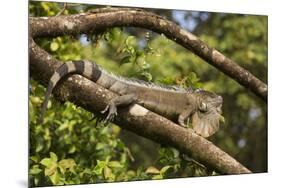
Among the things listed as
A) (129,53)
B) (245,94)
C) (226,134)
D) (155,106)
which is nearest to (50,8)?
(129,53)

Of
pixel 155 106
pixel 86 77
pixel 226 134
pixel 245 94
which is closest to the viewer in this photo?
pixel 86 77

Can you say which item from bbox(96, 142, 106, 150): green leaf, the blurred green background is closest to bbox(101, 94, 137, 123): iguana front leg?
the blurred green background

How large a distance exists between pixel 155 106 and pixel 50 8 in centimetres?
113

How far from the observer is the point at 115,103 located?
172 inches

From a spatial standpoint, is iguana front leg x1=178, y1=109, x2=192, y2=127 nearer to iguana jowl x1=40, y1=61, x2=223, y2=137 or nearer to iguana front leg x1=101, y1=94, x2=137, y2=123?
iguana jowl x1=40, y1=61, x2=223, y2=137

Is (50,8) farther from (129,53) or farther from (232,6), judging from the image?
(232,6)

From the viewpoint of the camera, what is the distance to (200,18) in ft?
19.3

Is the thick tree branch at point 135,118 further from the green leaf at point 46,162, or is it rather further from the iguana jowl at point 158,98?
the green leaf at point 46,162

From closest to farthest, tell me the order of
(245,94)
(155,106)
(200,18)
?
(155,106) < (200,18) < (245,94)

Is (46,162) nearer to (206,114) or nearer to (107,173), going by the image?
(107,173)

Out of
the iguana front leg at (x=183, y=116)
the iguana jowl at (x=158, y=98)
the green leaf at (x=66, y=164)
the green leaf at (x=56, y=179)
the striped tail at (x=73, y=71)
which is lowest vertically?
the green leaf at (x=56, y=179)

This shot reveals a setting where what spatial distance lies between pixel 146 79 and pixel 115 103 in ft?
1.44

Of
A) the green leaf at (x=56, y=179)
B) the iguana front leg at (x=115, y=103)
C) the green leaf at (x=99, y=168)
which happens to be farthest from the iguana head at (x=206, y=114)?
the green leaf at (x=56, y=179)

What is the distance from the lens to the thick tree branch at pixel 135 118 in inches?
167
